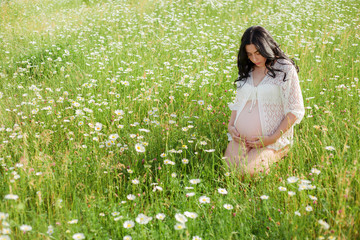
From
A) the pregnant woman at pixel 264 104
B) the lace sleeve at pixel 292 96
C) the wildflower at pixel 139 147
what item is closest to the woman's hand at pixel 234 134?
the pregnant woman at pixel 264 104

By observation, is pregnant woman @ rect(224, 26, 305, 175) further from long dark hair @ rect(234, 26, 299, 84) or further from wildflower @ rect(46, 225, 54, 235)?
wildflower @ rect(46, 225, 54, 235)

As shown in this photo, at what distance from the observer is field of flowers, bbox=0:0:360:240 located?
7.11 feet

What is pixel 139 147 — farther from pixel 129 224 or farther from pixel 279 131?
pixel 279 131

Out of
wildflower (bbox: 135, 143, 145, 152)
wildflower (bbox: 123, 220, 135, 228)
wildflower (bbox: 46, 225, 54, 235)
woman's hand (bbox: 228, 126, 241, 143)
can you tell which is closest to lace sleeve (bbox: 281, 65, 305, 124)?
woman's hand (bbox: 228, 126, 241, 143)

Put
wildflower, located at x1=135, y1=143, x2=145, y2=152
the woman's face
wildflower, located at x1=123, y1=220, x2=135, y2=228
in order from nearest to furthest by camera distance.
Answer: wildflower, located at x1=123, y1=220, x2=135, y2=228 < wildflower, located at x1=135, y1=143, x2=145, y2=152 < the woman's face

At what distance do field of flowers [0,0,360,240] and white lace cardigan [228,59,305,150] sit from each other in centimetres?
20

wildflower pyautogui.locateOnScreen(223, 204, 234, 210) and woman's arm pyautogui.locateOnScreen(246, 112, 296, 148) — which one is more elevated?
woman's arm pyautogui.locateOnScreen(246, 112, 296, 148)

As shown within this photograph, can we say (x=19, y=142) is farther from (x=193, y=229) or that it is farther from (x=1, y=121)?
(x=193, y=229)

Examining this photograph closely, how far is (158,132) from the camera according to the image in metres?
3.39

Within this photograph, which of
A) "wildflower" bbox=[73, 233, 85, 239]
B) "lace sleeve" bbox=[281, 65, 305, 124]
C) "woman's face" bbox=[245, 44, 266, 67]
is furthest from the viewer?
"woman's face" bbox=[245, 44, 266, 67]

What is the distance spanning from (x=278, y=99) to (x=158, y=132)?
4.02ft

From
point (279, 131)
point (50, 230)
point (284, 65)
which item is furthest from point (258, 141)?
point (50, 230)

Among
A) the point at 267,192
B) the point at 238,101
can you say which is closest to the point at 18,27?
the point at 238,101

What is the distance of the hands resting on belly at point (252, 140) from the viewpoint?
3102 millimetres
